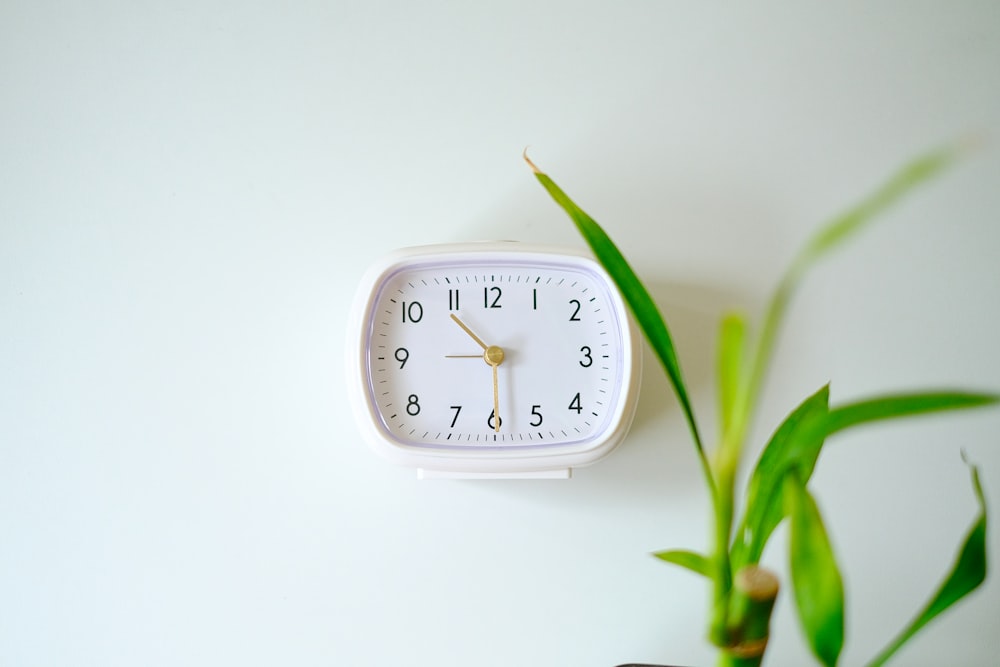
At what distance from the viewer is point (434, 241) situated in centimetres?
98

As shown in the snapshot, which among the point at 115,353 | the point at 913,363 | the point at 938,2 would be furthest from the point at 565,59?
the point at 115,353

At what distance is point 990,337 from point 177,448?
3.38 feet

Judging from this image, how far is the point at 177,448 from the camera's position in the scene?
0.99m

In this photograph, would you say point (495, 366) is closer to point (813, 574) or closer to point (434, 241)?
point (434, 241)

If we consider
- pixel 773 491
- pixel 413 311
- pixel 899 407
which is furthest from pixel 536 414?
pixel 899 407

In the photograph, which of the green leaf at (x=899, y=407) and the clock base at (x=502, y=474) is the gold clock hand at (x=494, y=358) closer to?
the clock base at (x=502, y=474)

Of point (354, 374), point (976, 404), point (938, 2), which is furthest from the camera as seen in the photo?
point (938, 2)

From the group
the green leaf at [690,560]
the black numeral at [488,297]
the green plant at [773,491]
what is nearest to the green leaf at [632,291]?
the green plant at [773,491]

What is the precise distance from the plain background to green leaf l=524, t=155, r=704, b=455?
0.25 metres

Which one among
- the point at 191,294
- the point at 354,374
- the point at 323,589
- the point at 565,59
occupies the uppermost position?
the point at 565,59

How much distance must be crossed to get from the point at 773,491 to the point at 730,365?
0.49 feet

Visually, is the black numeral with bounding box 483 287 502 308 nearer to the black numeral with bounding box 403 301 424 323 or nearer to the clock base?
the black numeral with bounding box 403 301 424 323

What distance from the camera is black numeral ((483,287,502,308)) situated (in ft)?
2.99

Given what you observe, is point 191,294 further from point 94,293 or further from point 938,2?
point 938,2
